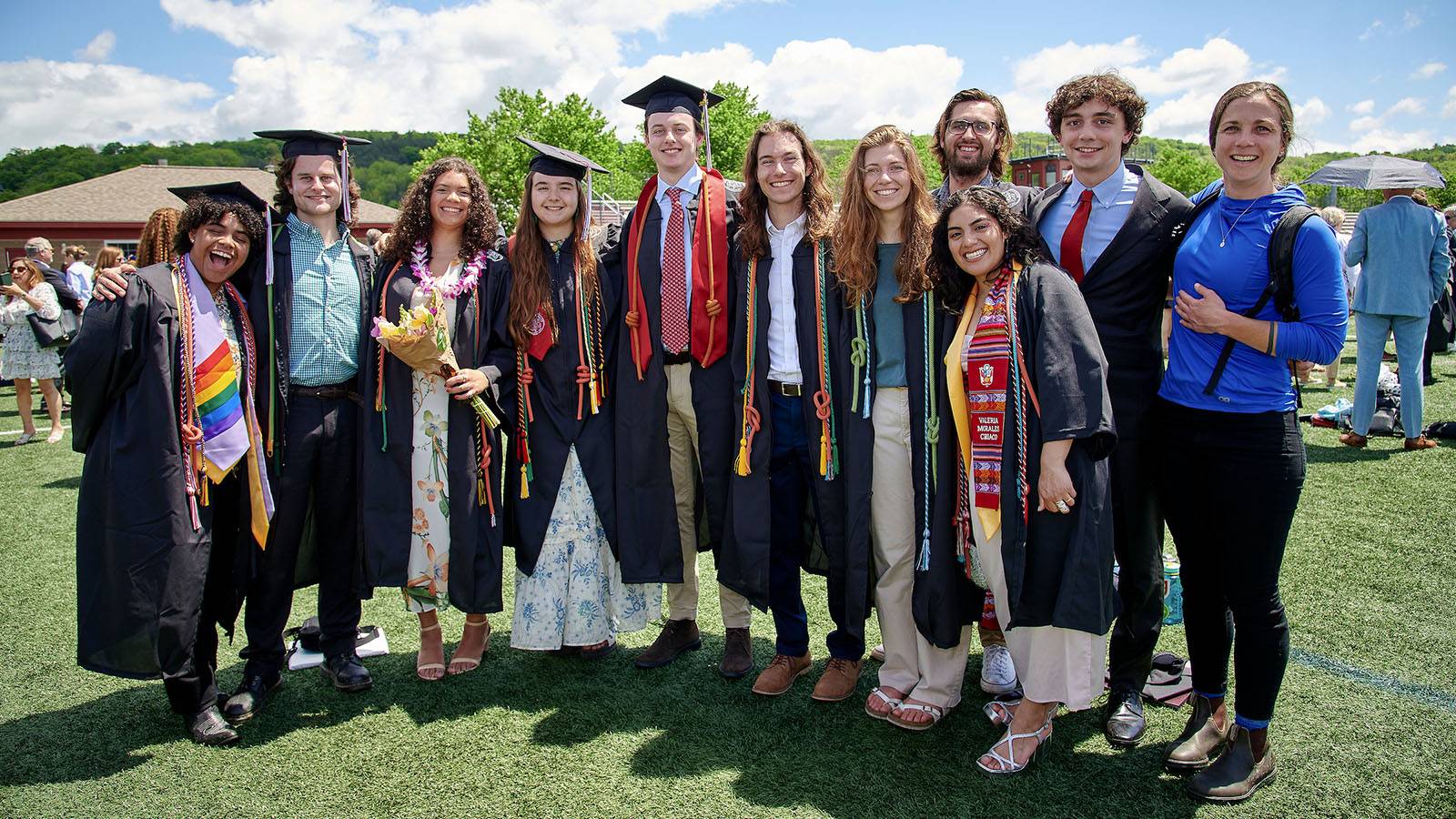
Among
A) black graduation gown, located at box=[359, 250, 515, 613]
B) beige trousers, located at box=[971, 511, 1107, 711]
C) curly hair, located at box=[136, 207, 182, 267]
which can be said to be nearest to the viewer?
beige trousers, located at box=[971, 511, 1107, 711]

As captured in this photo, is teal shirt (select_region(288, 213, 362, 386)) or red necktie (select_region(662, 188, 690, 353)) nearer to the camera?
teal shirt (select_region(288, 213, 362, 386))

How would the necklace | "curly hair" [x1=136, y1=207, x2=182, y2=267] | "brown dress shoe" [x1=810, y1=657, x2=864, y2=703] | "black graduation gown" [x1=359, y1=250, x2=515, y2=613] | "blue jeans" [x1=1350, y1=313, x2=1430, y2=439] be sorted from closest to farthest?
the necklace, "curly hair" [x1=136, y1=207, x2=182, y2=267], "brown dress shoe" [x1=810, y1=657, x2=864, y2=703], "black graduation gown" [x1=359, y1=250, x2=515, y2=613], "blue jeans" [x1=1350, y1=313, x2=1430, y2=439]

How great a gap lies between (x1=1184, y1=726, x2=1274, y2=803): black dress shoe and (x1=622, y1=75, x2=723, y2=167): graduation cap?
2.87 meters

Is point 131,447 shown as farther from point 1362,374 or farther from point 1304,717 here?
point 1362,374

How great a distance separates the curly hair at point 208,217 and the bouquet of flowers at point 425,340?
23.0 inches

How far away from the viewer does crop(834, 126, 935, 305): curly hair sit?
3.17 meters

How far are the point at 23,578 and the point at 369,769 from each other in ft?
11.2

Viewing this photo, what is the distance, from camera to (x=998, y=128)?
3.80 meters

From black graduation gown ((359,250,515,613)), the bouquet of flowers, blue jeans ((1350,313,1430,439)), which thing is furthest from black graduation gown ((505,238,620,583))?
blue jeans ((1350,313,1430,439))

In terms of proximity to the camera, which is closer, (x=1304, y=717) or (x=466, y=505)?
(x=1304, y=717)

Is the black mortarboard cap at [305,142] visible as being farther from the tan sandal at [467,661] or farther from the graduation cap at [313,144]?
the tan sandal at [467,661]

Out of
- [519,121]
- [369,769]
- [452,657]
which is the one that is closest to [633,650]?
[452,657]

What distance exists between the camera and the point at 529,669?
3.93 m

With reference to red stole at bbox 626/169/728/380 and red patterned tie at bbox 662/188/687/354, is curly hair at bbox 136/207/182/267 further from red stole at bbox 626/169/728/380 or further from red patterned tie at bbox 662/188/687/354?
red patterned tie at bbox 662/188/687/354
